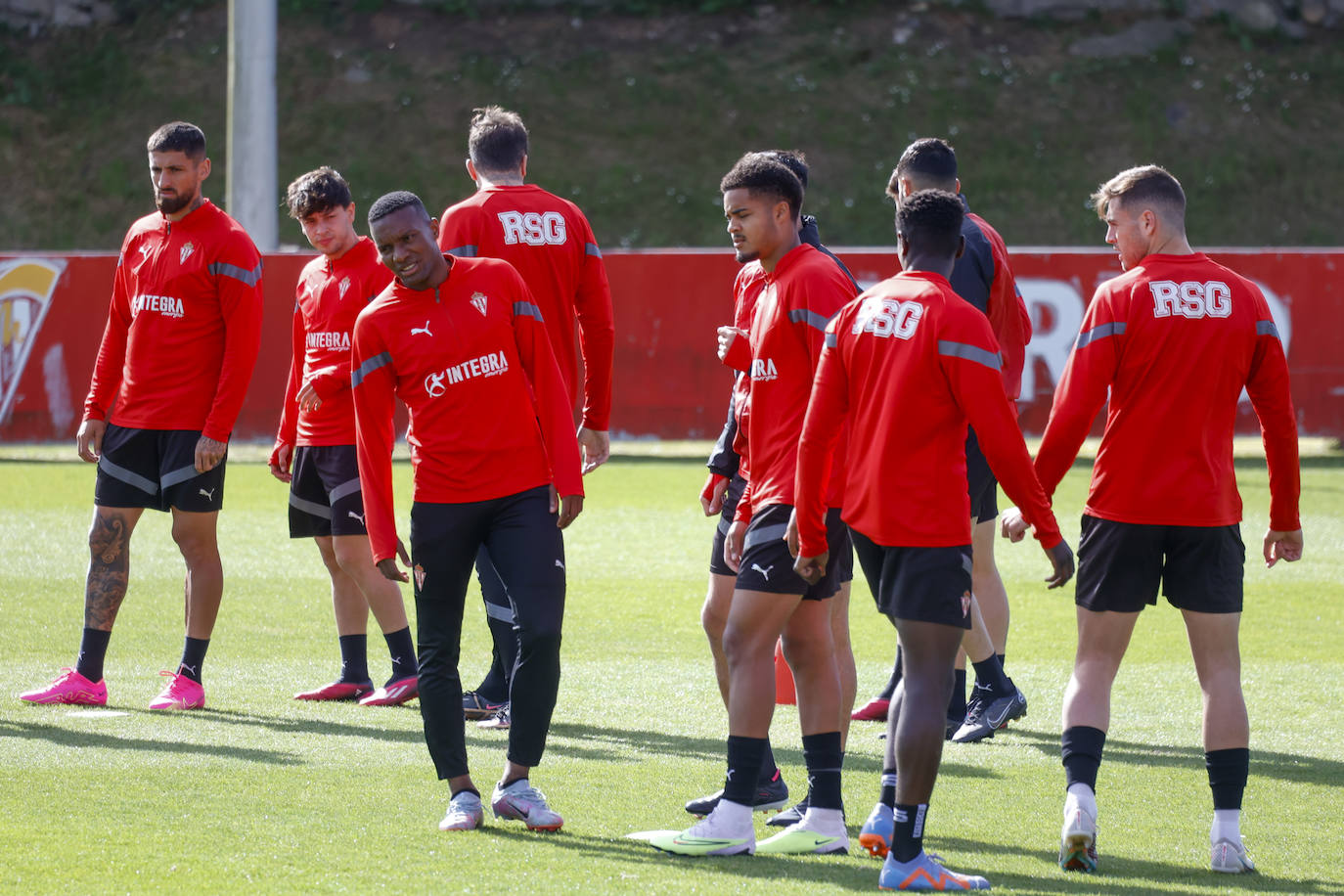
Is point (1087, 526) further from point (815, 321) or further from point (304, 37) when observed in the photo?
point (304, 37)

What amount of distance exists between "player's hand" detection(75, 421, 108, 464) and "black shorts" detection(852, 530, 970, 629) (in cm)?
412

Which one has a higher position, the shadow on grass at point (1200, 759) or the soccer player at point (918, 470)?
the soccer player at point (918, 470)

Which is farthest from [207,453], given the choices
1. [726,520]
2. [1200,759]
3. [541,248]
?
[1200,759]

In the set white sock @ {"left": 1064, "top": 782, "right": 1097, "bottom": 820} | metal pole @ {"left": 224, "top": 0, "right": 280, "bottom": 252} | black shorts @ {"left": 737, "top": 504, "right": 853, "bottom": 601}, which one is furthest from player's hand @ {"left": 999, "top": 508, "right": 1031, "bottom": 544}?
metal pole @ {"left": 224, "top": 0, "right": 280, "bottom": 252}

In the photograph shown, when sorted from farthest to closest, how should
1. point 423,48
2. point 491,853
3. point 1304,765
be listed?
point 423,48 < point 1304,765 < point 491,853

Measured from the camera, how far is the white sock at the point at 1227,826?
4.82 m

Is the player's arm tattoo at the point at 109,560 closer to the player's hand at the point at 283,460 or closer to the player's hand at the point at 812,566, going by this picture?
the player's hand at the point at 283,460

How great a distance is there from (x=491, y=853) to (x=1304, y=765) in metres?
3.21

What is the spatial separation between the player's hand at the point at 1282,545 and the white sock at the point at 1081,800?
97 cm

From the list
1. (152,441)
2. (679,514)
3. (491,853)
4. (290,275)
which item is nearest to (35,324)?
(290,275)

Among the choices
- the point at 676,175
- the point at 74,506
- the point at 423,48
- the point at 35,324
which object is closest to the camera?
the point at 74,506

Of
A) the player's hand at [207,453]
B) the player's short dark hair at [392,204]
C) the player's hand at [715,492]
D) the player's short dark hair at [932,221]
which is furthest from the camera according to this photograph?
the player's hand at [207,453]

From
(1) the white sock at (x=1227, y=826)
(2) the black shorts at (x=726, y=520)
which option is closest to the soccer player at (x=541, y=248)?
(2) the black shorts at (x=726, y=520)

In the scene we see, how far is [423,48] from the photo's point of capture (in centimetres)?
3388
